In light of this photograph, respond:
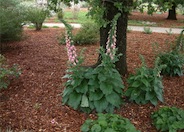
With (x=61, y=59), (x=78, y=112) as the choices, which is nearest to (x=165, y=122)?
(x=78, y=112)

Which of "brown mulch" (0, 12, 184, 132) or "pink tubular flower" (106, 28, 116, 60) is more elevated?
"pink tubular flower" (106, 28, 116, 60)

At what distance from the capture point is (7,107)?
4.38 meters

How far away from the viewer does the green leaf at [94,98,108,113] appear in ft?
13.3

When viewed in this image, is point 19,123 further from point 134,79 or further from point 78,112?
point 134,79

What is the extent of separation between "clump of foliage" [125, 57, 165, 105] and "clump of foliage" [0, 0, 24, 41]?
382 cm

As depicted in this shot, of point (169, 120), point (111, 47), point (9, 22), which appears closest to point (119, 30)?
point (111, 47)

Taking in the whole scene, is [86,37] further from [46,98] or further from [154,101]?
[154,101]

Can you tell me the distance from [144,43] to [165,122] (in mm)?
5467

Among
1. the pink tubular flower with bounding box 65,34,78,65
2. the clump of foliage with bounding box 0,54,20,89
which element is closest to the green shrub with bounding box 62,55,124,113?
the pink tubular flower with bounding box 65,34,78,65

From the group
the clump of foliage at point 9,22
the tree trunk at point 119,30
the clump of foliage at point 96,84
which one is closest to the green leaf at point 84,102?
the clump of foliage at point 96,84

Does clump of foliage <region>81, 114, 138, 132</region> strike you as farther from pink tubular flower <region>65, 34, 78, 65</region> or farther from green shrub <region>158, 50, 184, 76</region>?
green shrub <region>158, 50, 184, 76</region>

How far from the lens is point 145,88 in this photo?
14.0ft

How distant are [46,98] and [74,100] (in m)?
0.70

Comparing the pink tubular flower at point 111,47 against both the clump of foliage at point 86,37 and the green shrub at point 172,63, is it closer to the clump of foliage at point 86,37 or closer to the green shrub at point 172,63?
the green shrub at point 172,63
